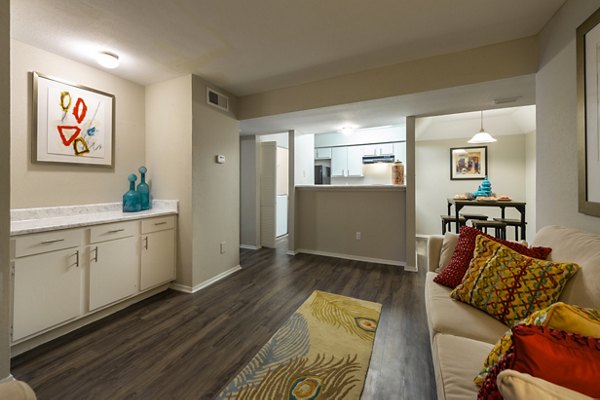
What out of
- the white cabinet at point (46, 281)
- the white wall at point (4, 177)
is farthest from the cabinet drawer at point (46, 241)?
the white wall at point (4, 177)

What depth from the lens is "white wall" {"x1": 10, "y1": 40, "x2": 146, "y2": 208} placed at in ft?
6.68

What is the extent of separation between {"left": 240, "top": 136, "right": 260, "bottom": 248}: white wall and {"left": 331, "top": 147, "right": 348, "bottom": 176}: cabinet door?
2.44 meters

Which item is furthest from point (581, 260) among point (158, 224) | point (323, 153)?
point (323, 153)

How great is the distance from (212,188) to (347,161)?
3.95 meters

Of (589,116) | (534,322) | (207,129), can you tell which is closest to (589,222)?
(589,116)

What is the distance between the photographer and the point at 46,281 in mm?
1790

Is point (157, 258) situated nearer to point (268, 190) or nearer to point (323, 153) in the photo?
point (268, 190)

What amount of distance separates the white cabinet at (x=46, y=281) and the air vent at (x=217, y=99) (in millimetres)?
1925

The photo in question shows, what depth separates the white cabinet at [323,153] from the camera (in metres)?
6.30

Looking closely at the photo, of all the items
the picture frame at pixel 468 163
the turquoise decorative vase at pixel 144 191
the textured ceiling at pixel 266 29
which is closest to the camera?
the textured ceiling at pixel 266 29

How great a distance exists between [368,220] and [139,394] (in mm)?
3266

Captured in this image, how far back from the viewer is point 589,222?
147 cm

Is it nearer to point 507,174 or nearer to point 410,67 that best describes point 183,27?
point 410,67

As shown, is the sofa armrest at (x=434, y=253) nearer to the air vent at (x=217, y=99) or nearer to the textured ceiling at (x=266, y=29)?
the textured ceiling at (x=266, y=29)
